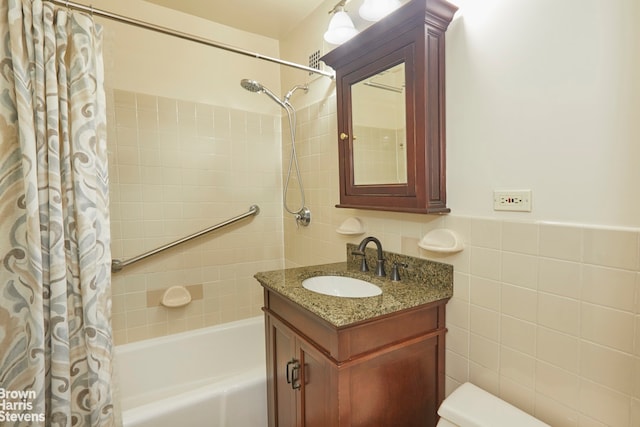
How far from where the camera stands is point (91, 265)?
1.13 m

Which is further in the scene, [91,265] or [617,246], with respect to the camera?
[91,265]

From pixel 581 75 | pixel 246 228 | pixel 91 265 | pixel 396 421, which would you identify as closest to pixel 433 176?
pixel 581 75

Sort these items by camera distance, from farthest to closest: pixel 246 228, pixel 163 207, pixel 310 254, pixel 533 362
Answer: pixel 246 228, pixel 310 254, pixel 163 207, pixel 533 362

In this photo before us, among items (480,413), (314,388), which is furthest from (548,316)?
(314,388)

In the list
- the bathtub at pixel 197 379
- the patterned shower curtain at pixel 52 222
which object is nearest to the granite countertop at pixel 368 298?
the bathtub at pixel 197 379

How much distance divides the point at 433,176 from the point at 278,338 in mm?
937

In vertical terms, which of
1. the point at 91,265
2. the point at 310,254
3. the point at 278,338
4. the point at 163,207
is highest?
the point at 163,207

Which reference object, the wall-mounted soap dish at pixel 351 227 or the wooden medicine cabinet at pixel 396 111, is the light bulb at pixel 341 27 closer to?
the wooden medicine cabinet at pixel 396 111

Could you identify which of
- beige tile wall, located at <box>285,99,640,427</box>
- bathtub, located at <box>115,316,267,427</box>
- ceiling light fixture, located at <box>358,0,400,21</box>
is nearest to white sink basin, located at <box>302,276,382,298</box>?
beige tile wall, located at <box>285,99,640,427</box>

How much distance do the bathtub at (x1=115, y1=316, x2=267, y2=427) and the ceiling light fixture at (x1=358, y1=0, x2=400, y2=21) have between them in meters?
1.70

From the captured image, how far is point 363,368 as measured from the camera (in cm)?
106

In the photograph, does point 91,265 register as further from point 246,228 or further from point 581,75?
point 581,75

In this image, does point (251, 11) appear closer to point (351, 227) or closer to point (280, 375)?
point (351, 227)

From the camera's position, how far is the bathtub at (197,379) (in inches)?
54.6
